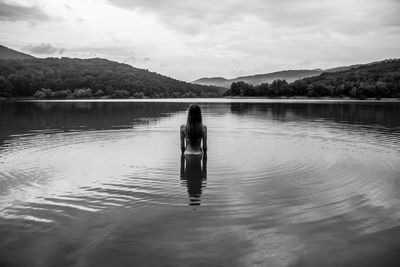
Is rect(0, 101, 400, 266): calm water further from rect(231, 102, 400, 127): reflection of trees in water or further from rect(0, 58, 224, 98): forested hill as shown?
rect(0, 58, 224, 98): forested hill

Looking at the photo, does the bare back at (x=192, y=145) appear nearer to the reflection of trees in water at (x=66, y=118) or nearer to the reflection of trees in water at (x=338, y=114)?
the reflection of trees in water at (x=66, y=118)

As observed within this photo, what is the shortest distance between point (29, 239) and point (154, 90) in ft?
643

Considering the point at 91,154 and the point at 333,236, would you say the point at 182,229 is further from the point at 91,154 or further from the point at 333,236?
the point at 91,154

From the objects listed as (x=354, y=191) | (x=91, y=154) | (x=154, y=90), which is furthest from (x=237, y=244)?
(x=154, y=90)

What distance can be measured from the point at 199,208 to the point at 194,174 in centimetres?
382

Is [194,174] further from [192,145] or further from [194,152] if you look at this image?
[192,145]

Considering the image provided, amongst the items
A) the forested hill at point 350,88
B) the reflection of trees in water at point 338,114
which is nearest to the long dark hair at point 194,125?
the reflection of trees in water at point 338,114

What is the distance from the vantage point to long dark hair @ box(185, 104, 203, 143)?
16609 mm

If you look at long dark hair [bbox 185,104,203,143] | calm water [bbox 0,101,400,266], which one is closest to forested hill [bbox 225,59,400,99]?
calm water [bbox 0,101,400,266]

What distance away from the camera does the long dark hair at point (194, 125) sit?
16.6 m

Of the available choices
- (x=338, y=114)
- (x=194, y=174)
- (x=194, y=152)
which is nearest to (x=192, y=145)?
(x=194, y=152)

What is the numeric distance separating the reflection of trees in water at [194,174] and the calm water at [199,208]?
0.19 feet

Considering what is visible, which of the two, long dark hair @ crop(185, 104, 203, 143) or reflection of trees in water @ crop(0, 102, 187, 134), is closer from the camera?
long dark hair @ crop(185, 104, 203, 143)

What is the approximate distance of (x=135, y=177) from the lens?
12039 mm
